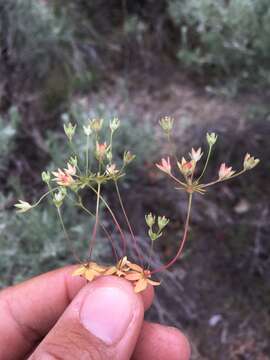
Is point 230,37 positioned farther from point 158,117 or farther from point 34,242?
point 34,242

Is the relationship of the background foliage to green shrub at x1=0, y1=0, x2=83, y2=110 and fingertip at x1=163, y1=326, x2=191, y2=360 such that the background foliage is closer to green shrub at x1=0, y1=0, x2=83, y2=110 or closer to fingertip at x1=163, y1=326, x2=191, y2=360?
green shrub at x1=0, y1=0, x2=83, y2=110

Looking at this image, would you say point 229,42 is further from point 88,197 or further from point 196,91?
point 88,197

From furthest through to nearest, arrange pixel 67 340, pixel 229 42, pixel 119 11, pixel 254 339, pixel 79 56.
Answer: pixel 119 11, pixel 79 56, pixel 229 42, pixel 254 339, pixel 67 340

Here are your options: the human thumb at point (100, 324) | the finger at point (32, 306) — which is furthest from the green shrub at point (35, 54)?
the human thumb at point (100, 324)

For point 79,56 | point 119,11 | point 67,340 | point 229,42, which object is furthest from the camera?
point 119,11

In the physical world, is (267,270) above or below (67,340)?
below

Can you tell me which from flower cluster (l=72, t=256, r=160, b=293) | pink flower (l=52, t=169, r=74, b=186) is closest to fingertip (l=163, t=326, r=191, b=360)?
flower cluster (l=72, t=256, r=160, b=293)

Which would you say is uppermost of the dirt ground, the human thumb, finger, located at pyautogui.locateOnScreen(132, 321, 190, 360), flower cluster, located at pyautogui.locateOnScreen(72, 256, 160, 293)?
flower cluster, located at pyautogui.locateOnScreen(72, 256, 160, 293)

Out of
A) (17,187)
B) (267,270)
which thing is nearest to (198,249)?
(267,270)
